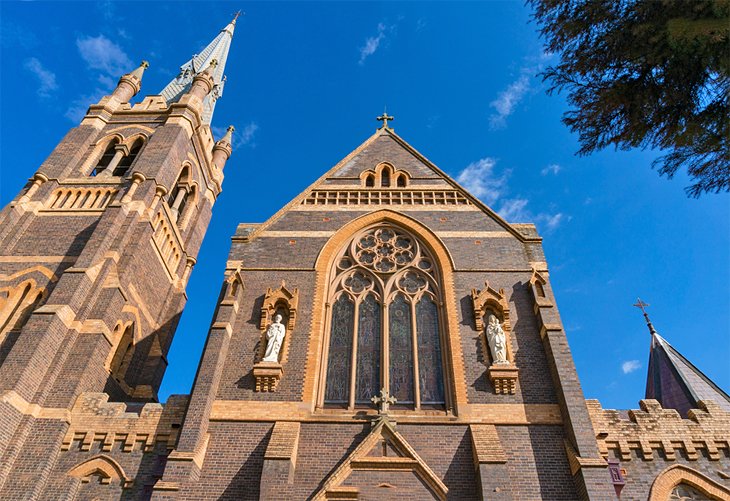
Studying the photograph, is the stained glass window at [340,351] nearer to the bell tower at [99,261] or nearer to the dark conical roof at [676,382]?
the bell tower at [99,261]

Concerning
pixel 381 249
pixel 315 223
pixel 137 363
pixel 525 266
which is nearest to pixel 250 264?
pixel 315 223

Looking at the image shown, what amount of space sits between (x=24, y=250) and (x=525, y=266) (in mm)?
16266

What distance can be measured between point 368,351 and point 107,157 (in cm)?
1651

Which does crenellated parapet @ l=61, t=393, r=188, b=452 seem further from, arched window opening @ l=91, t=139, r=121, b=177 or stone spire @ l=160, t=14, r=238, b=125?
stone spire @ l=160, t=14, r=238, b=125

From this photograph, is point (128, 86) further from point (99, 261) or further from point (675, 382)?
point (675, 382)

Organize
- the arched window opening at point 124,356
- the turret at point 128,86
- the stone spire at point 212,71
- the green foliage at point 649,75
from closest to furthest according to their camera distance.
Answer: the green foliage at point 649,75
the arched window opening at point 124,356
the turret at point 128,86
the stone spire at point 212,71

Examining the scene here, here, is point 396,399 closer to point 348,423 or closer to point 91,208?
point 348,423

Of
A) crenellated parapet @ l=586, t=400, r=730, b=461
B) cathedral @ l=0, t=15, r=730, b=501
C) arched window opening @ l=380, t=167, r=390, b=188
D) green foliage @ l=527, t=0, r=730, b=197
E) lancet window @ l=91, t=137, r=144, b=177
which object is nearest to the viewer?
green foliage @ l=527, t=0, r=730, b=197

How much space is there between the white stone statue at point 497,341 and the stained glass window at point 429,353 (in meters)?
1.33

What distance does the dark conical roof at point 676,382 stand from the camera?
13.5m

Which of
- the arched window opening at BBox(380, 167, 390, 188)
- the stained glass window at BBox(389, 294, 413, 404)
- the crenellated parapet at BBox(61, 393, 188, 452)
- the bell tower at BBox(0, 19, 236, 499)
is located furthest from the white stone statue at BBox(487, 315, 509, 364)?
the bell tower at BBox(0, 19, 236, 499)

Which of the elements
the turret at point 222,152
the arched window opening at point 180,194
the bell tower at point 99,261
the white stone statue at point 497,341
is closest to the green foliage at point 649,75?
the white stone statue at point 497,341

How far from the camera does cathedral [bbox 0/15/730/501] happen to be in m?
10.5

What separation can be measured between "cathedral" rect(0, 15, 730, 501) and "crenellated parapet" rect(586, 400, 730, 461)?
4 centimetres
